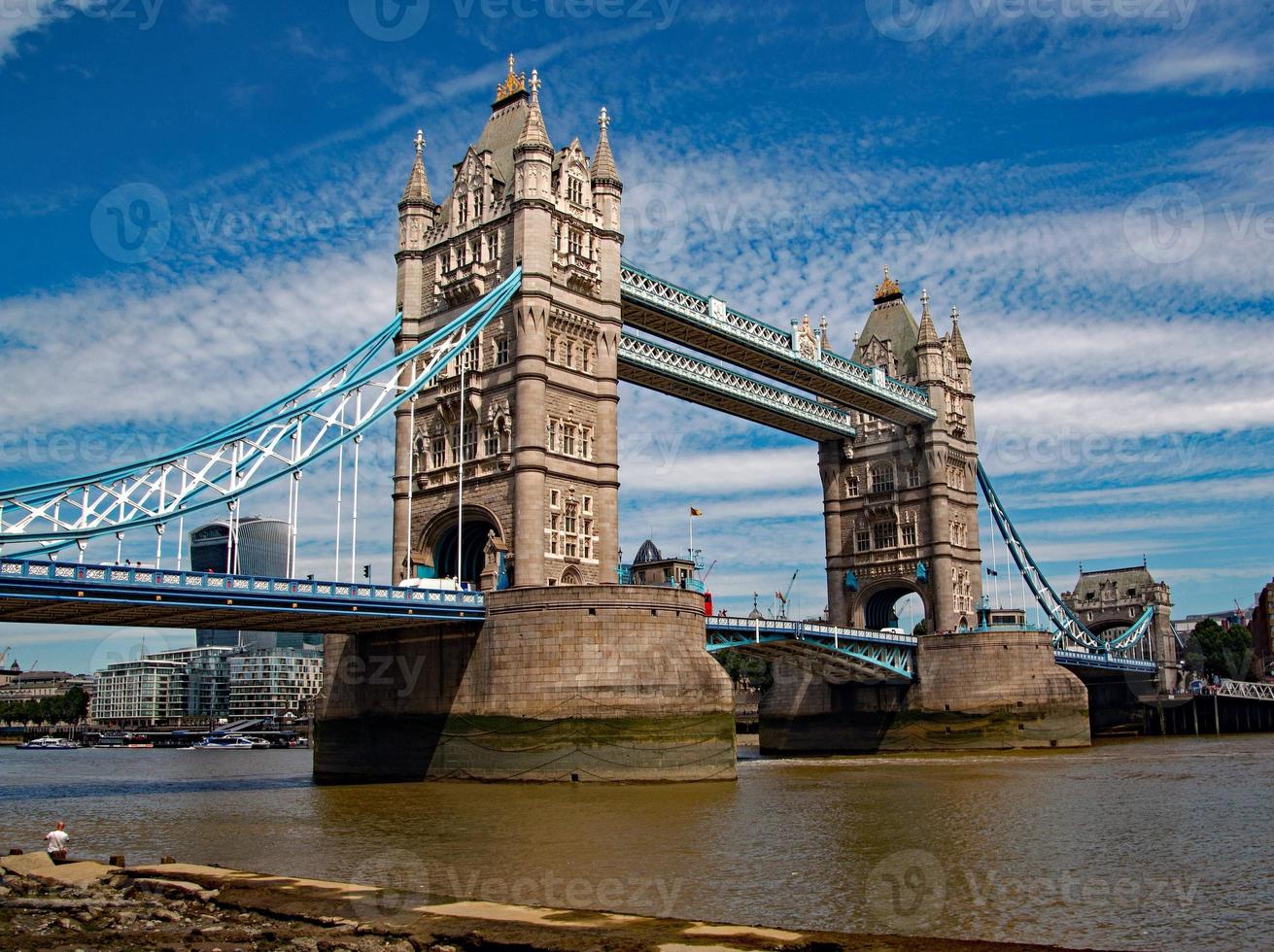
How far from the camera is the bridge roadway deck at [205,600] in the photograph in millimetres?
33000

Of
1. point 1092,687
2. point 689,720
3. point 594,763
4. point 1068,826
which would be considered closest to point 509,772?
point 594,763

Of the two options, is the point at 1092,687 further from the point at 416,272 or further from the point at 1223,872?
the point at 1223,872

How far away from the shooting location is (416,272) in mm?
54250

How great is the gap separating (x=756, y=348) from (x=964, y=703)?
24.0 m

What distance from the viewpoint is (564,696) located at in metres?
41.6

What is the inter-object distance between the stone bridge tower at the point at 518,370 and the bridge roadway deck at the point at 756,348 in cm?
365

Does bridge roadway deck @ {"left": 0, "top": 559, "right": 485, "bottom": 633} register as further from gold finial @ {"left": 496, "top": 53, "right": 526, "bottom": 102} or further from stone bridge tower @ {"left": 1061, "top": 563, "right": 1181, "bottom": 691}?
stone bridge tower @ {"left": 1061, "top": 563, "right": 1181, "bottom": 691}

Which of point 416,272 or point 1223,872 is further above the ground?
point 416,272

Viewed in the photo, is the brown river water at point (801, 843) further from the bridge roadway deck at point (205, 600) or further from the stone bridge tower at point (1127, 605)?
the stone bridge tower at point (1127, 605)

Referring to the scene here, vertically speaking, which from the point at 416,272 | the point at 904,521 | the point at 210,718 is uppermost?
the point at 416,272

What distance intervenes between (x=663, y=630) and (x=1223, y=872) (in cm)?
2427

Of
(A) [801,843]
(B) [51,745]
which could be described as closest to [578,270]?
(A) [801,843]

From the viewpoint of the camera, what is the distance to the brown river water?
17.7 metres

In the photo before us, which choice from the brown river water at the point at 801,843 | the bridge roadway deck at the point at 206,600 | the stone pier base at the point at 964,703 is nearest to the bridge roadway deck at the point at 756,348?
the stone pier base at the point at 964,703
